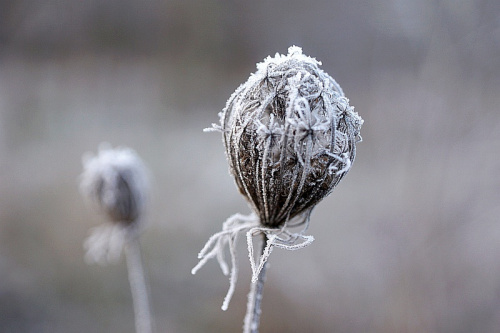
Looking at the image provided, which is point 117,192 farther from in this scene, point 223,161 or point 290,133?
point 223,161

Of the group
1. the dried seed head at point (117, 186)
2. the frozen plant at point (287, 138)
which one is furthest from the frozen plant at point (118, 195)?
the frozen plant at point (287, 138)

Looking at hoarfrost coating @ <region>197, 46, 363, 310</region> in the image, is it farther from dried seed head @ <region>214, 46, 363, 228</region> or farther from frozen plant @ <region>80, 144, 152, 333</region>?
frozen plant @ <region>80, 144, 152, 333</region>

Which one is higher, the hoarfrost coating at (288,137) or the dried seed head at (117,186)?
the dried seed head at (117,186)

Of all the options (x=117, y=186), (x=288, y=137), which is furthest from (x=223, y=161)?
(x=288, y=137)

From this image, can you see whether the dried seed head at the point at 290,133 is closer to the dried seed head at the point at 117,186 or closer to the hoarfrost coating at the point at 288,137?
the hoarfrost coating at the point at 288,137

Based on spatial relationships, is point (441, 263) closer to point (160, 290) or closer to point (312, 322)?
point (312, 322)

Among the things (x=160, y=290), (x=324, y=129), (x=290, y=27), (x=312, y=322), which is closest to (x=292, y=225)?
(x=324, y=129)

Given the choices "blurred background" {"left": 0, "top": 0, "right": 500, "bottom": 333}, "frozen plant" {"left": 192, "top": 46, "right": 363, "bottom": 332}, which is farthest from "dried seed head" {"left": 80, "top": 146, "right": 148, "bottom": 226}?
"blurred background" {"left": 0, "top": 0, "right": 500, "bottom": 333}
